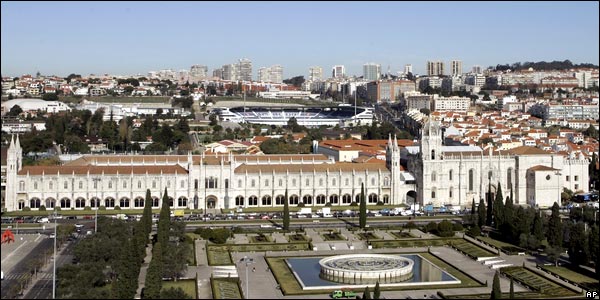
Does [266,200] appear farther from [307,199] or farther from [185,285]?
[185,285]

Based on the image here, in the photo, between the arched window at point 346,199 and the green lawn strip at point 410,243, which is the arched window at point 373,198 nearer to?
the arched window at point 346,199

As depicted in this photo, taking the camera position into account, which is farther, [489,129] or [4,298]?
[489,129]

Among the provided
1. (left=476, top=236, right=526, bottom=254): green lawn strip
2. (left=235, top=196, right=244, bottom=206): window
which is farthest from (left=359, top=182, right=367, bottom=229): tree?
(left=235, top=196, right=244, bottom=206): window

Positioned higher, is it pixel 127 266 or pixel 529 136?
pixel 529 136

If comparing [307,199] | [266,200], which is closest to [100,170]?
[266,200]

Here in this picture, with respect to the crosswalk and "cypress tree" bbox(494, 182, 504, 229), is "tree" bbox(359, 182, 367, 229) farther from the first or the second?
the crosswalk

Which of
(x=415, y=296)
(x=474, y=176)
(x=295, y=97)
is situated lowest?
(x=415, y=296)

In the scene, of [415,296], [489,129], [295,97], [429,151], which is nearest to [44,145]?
[429,151]

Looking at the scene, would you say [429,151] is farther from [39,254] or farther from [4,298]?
[4,298]
